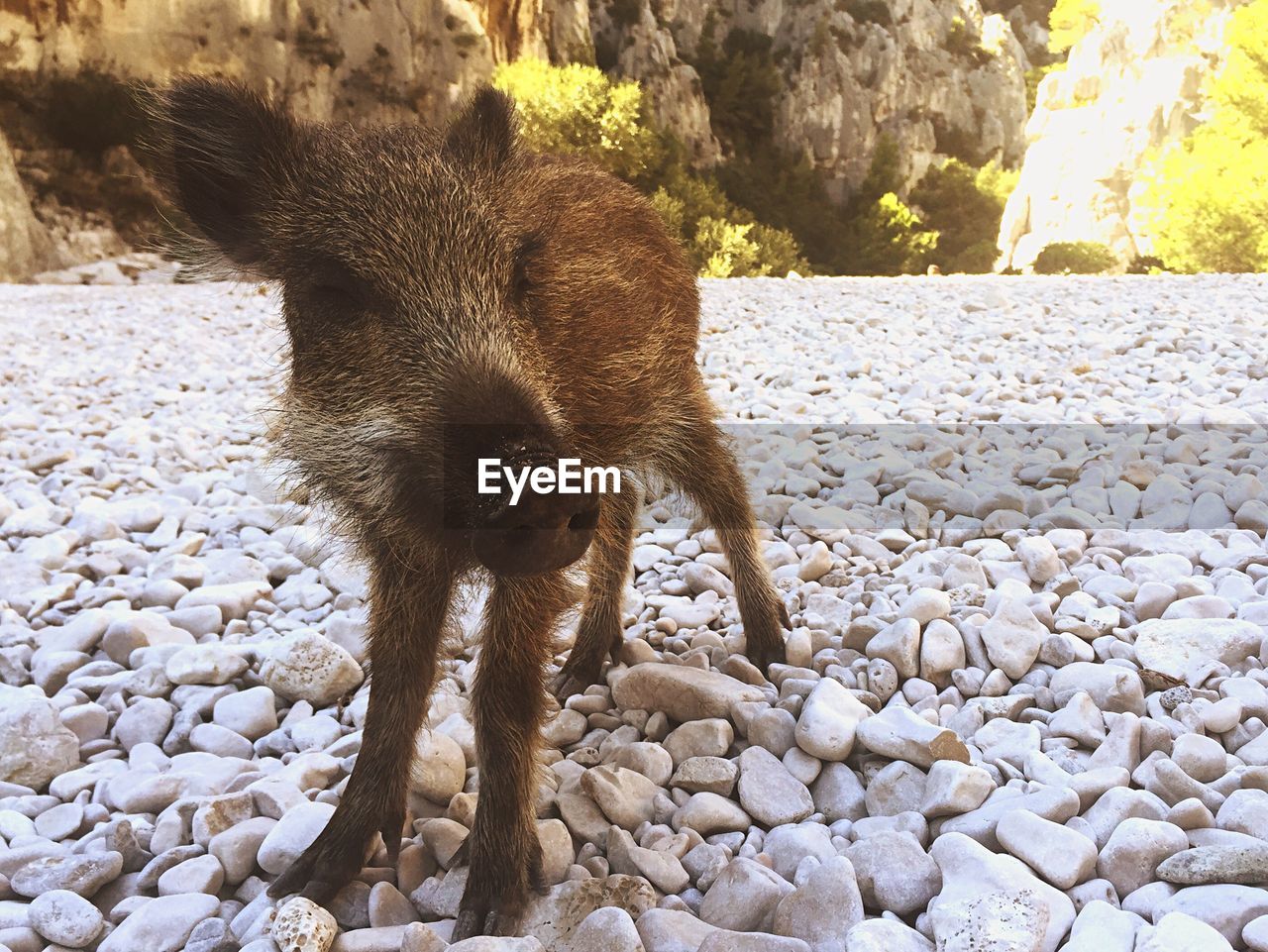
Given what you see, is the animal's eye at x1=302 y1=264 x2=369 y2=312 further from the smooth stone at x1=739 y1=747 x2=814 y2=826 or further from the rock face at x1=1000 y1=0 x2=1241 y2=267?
the rock face at x1=1000 y1=0 x2=1241 y2=267

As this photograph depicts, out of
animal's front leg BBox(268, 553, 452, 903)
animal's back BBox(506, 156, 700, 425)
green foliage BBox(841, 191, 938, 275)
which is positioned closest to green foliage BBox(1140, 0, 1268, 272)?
green foliage BBox(841, 191, 938, 275)

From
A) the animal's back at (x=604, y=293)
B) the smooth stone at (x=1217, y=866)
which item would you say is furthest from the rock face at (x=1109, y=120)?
the smooth stone at (x=1217, y=866)

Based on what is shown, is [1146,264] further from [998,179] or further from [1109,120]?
[1109,120]

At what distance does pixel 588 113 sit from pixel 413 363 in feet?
39.0

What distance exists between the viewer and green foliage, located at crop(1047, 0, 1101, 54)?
21656 millimetres

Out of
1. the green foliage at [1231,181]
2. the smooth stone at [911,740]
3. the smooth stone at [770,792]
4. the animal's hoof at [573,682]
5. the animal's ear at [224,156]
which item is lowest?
the animal's hoof at [573,682]

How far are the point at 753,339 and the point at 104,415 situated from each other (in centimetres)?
416

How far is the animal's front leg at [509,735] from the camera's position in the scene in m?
1.61

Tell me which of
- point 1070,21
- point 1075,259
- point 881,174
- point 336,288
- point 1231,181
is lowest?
point 1075,259

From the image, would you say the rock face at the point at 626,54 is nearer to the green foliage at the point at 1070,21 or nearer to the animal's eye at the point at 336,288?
the green foliage at the point at 1070,21

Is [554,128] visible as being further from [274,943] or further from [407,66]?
[274,943]

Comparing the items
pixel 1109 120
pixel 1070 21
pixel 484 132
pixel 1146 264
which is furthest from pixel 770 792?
pixel 1109 120

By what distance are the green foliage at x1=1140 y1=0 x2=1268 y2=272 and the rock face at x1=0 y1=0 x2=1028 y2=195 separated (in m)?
7.73

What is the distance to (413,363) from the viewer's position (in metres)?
1.55
